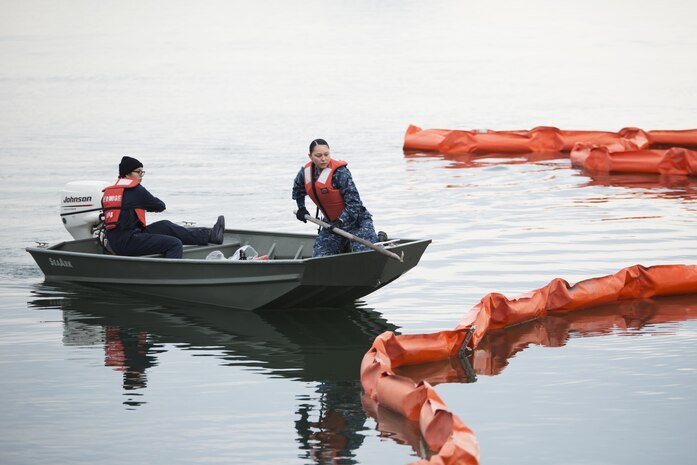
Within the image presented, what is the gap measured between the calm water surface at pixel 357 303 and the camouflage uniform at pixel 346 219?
0.80 metres

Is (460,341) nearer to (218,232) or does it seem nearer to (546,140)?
(218,232)

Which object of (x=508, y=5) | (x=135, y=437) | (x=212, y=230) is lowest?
(x=135, y=437)

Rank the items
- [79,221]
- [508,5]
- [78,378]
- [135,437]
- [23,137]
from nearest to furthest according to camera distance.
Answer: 1. [135,437]
2. [78,378]
3. [79,221]
4. [23,137]
5. [508,5]

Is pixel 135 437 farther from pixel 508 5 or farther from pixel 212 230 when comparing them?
pixel 508 5

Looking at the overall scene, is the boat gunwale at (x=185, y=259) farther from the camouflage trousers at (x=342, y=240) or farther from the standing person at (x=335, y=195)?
the standing person at (x=335, y=195)

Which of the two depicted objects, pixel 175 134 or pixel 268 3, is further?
pixel 268 3

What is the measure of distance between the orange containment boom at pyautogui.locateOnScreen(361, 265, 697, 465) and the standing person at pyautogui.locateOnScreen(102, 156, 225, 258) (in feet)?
12.1

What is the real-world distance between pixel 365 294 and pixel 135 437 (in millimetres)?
4091

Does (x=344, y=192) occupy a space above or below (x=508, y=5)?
below

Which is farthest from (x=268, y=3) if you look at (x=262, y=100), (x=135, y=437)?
(x=135, y=437)

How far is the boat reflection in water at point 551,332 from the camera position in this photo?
11.1m

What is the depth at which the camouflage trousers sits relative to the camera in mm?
12852

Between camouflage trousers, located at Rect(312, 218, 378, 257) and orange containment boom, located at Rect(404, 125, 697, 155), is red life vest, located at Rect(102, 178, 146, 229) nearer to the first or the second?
camouflage trousers, located at Rect(312, 218, 378, 257)

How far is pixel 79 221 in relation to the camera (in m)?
15.0
